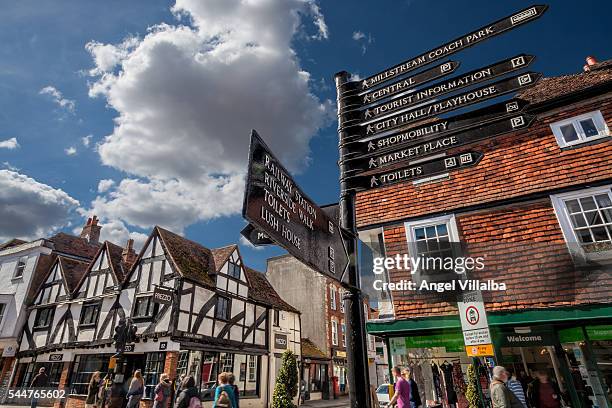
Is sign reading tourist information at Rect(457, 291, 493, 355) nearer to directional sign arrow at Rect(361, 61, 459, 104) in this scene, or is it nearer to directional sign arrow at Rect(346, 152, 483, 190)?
directional sign arrow at Rect(346, 152, 483, 190)

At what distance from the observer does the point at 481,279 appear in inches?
308

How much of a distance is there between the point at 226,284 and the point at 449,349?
13767mm

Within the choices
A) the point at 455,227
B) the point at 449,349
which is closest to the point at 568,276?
the point at 455,227

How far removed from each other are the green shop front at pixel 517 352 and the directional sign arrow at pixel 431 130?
568 cm

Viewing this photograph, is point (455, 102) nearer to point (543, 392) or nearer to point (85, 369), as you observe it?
point (543, 392)

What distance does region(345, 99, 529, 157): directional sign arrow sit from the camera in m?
3.27

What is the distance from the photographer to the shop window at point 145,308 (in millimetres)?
16622

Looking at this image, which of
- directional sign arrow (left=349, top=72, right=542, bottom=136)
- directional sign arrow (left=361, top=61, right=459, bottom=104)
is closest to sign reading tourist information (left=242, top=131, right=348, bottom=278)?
directional sign arrow (left=349, top=72, right=542, bottom=136)

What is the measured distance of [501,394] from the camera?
16.7 ft

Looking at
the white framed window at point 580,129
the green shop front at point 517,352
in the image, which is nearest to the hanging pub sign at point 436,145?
the green shop front at point 517,352

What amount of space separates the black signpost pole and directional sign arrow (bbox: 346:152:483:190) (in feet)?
0.41

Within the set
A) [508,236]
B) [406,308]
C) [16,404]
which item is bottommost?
[16,404]

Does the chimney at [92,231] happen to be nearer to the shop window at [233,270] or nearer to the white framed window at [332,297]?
the shop window at [233,270]

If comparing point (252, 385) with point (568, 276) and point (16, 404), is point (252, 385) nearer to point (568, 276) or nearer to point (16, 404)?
point (16, 404)
